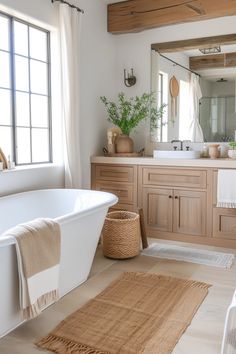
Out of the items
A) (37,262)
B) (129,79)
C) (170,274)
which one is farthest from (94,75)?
(37,262)

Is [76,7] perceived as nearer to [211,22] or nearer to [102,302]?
[211,22]

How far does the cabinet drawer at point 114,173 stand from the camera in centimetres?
427

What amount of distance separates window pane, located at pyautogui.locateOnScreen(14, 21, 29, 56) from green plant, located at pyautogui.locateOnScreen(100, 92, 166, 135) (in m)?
1.19

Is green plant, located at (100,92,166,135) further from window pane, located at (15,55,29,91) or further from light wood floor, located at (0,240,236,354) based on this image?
light wood floor, located at (0,240,236,354)

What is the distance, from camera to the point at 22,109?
372 centimetres

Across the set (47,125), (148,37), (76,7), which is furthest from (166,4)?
(47,125)

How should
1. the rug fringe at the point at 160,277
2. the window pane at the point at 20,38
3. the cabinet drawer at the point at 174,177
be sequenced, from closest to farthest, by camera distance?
1. the rug fringe at the point at 160,277
2. the window pane at the point at 20,38
3. the cabinet drawer at the point at 174,177

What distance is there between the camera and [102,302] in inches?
104

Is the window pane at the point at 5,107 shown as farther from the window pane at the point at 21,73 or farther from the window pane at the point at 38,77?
the window pane at the point at 38,77

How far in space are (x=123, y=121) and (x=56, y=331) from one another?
2811mm

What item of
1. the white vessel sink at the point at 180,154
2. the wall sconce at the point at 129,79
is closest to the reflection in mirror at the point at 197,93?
the wall sconce at the point at 129,79

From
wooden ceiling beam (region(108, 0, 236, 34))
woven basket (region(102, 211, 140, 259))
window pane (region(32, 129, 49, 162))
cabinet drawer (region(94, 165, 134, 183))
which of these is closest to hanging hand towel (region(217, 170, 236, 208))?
woven basket (region(102, 211, 140, 259))

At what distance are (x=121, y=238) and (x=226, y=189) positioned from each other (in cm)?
117

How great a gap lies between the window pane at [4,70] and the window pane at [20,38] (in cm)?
17
